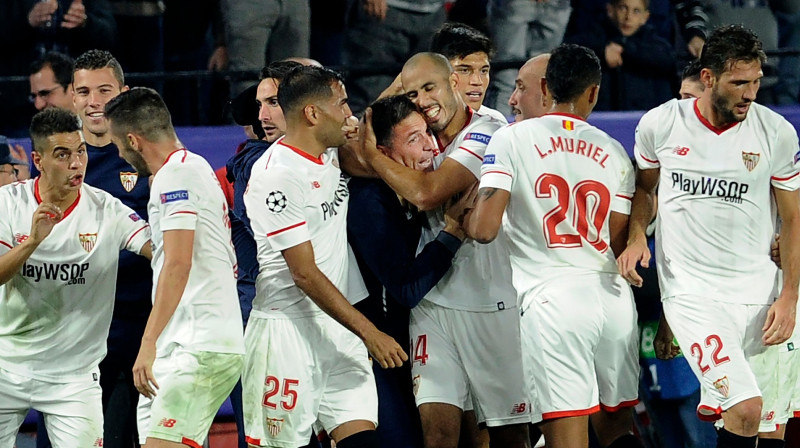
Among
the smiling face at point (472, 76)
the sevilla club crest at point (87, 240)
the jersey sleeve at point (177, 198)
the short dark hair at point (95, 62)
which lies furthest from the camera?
the short dark hair at point (95, 62)

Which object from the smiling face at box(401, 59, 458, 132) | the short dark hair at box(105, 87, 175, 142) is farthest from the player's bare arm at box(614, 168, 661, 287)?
the short dark hair at box(105, 87, 175, 142)

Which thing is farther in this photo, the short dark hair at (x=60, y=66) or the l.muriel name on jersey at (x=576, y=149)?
the short dark hair at (x=60, y=66)

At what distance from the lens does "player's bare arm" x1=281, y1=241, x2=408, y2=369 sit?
5480 millimetres

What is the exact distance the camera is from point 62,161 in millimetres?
6172

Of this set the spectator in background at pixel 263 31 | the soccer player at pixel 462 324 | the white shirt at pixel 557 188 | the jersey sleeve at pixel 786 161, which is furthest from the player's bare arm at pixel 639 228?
the spectator in background at pixel 263 31

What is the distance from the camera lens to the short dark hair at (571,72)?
19.3ft

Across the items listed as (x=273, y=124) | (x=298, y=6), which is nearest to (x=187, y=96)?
(x=298, y=6)

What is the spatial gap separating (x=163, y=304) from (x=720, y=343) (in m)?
2.53

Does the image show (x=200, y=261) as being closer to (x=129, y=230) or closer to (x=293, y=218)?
(x=293, y=218)

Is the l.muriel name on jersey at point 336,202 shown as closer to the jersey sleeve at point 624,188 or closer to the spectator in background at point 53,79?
the jersey sleeve at point 624,188

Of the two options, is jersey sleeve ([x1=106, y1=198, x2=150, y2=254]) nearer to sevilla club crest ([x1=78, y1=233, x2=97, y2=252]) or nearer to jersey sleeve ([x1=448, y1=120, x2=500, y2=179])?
sevilla club crest ([x1=78, y1=233, x2=97, y2=252])

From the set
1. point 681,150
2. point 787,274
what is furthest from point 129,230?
point 787,274

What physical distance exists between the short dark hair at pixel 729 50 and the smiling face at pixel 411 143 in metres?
1.37

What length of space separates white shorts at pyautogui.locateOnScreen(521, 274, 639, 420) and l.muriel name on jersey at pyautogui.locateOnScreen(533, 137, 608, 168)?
0.56 m
